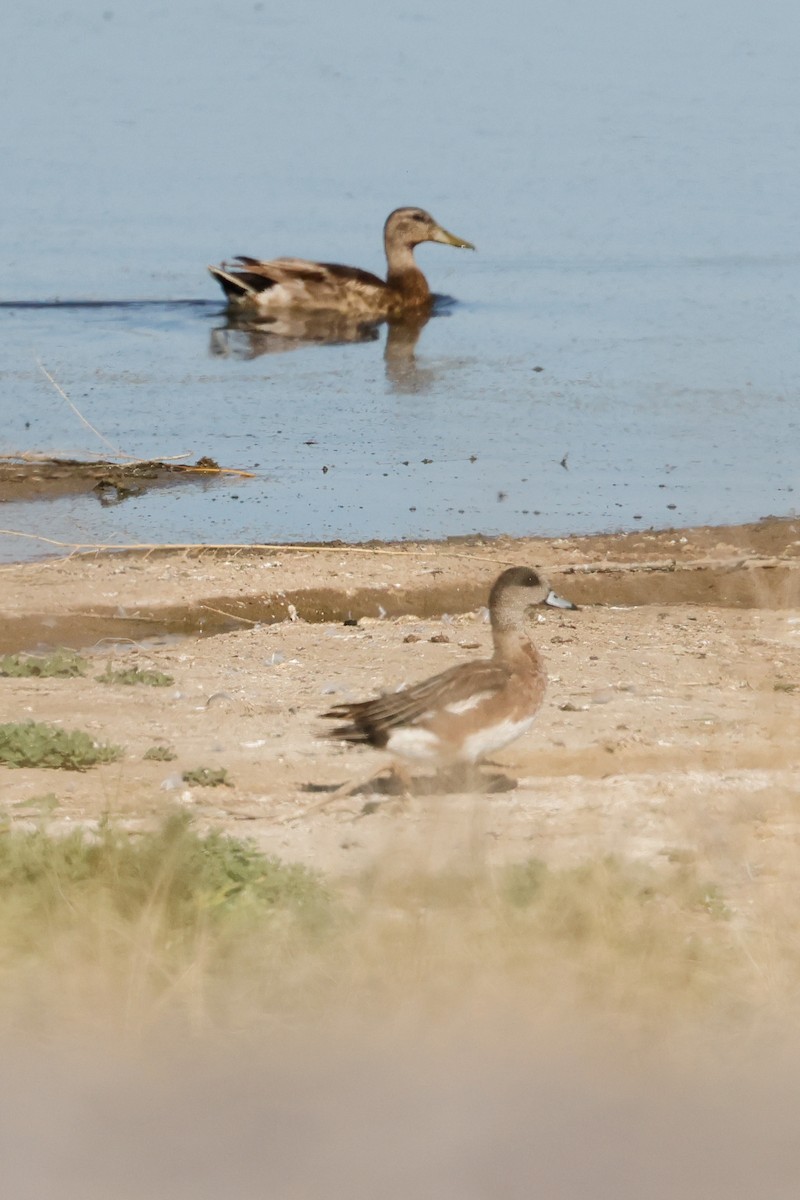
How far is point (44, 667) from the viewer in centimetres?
742

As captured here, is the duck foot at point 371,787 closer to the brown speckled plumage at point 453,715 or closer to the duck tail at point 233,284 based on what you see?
the brown speckled plumage at point 453,715

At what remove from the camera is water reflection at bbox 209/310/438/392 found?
15299mm

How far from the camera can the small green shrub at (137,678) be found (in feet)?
23.8

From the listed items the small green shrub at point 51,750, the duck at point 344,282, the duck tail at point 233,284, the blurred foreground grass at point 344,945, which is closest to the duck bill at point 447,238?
the duck at point 344,282

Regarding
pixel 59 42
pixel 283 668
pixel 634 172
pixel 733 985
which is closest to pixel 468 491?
pixel 283 668

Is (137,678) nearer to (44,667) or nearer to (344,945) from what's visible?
(44,667)

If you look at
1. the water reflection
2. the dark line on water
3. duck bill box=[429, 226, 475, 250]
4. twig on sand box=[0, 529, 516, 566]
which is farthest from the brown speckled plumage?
duck bill box=[429, 226, 475, 250]

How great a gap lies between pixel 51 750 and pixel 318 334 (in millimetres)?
11362

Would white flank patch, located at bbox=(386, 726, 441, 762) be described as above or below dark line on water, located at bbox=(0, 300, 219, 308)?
below

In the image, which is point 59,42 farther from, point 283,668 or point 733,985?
point 733,985

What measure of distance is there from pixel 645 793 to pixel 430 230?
13023mm

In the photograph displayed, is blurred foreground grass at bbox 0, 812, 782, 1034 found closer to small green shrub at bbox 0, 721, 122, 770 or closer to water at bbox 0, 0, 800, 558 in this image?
small green shrub at bbox 0, 721, 122, 770

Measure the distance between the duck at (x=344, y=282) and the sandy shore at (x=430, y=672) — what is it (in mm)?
7523

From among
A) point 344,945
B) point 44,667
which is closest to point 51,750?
point 44,667
